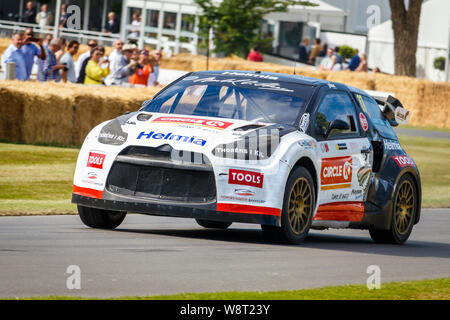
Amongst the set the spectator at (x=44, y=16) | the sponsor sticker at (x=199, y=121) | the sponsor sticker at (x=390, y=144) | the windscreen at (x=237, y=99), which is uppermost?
the spectator at (x=44, y=16)

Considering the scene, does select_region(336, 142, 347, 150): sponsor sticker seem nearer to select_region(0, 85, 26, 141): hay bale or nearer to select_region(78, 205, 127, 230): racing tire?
select_region(78, 205, 127, 230): racing tire

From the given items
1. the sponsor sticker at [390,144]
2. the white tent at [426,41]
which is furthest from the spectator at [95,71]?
the white tent at [426,41]

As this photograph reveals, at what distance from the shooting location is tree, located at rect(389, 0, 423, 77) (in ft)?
130

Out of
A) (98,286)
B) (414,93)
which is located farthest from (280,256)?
(414,93)

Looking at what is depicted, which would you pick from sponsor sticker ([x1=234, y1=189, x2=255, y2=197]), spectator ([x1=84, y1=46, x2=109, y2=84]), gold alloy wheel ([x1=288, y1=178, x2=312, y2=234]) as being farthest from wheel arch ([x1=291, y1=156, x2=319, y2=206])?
spectator ([x1=84, y1=46, x2=109, y2=84])

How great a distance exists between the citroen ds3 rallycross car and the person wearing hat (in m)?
12.0

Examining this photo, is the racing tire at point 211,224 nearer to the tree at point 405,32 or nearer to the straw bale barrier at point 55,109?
the straw bale barrier at point 55,109

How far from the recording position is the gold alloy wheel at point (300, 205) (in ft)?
31.7

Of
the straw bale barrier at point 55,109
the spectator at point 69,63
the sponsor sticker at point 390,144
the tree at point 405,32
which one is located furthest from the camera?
the tree at point 405,32

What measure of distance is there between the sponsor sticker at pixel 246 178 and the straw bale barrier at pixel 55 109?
34.6 feet

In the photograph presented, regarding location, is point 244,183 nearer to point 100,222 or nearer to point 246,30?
point 100,222

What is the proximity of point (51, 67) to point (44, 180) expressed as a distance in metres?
7.15

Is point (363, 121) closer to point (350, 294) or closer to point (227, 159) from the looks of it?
point (227, 159)

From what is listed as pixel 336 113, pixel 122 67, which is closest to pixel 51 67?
pixel 122 67
